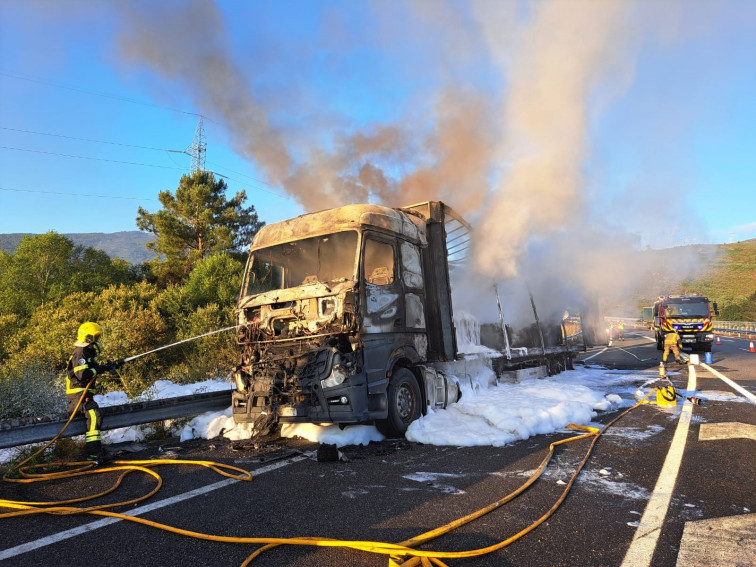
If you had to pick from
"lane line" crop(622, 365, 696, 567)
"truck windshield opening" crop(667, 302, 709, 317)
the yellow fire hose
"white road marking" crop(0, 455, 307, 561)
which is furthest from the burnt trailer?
"truck windshield opening" crop(667, 302, 709, 317)

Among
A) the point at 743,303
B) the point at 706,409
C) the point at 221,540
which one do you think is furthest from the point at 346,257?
the point at 743,303

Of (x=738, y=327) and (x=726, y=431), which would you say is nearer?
(x=726, y=431)

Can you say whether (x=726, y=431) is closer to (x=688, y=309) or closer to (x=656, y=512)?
(x=656, y=512)

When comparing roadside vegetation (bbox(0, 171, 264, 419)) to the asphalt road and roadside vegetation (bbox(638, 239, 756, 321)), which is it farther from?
roadside vegetation (bbox(638, 239, 756, 321))

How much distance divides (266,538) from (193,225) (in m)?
25.6

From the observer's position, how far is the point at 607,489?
3764 millimetres

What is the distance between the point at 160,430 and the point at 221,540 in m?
4.31

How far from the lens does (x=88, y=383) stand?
17.3ft

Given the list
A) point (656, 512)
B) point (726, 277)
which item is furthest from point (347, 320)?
point (726, 277)

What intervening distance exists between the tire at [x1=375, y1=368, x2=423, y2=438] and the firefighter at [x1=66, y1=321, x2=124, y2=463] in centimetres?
317

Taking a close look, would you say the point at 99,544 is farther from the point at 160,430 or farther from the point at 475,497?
the point at 160,430

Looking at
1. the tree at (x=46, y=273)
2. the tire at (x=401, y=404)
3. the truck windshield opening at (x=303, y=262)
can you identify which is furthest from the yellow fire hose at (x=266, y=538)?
the tree at (x=46, y=273)

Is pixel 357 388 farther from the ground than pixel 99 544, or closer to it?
farther from the ground

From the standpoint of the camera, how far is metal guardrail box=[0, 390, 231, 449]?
4582mm
